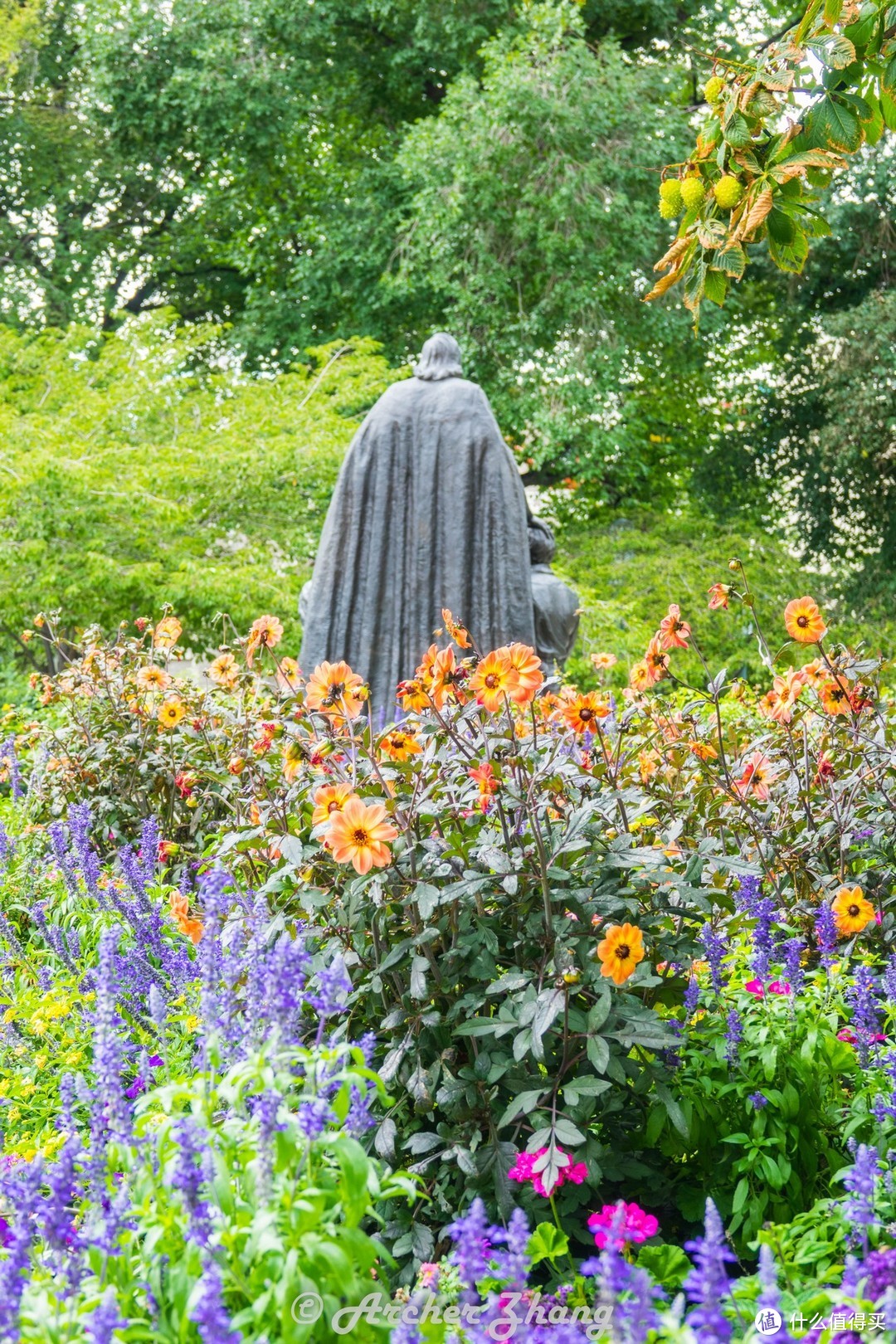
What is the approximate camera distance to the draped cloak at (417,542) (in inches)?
185

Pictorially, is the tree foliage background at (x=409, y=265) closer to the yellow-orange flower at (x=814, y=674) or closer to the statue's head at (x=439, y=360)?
the statue's head at (x=439, y=360)

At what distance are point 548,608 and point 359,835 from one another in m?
2.89

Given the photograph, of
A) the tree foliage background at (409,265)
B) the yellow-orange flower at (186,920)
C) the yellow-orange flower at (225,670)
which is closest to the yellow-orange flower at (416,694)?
the yellow-orange flower at (186,920)

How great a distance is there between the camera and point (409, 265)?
13742mm

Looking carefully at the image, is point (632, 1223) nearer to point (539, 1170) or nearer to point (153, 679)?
point (539, 1170)

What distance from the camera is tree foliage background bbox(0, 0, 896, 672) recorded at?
38.8ft

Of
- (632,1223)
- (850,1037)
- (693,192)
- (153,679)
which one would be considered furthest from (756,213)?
(153,679)

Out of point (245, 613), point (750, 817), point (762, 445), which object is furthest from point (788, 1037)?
point (762, 445)

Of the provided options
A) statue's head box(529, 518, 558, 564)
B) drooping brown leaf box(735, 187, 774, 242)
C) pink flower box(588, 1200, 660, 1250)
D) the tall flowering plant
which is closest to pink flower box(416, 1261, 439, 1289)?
the tall flowering plant

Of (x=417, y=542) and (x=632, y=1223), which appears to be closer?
(x=632, y=1223)

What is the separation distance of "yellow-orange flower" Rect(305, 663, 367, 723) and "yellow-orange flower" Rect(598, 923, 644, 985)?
0.73 meters

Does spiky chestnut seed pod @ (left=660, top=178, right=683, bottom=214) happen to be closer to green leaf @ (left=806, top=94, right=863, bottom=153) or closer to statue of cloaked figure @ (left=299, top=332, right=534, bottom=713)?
green leaf @ (left=806, top=94, right=863, bottom=153)

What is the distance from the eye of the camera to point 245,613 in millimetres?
9398

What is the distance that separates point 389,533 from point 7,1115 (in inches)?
102
